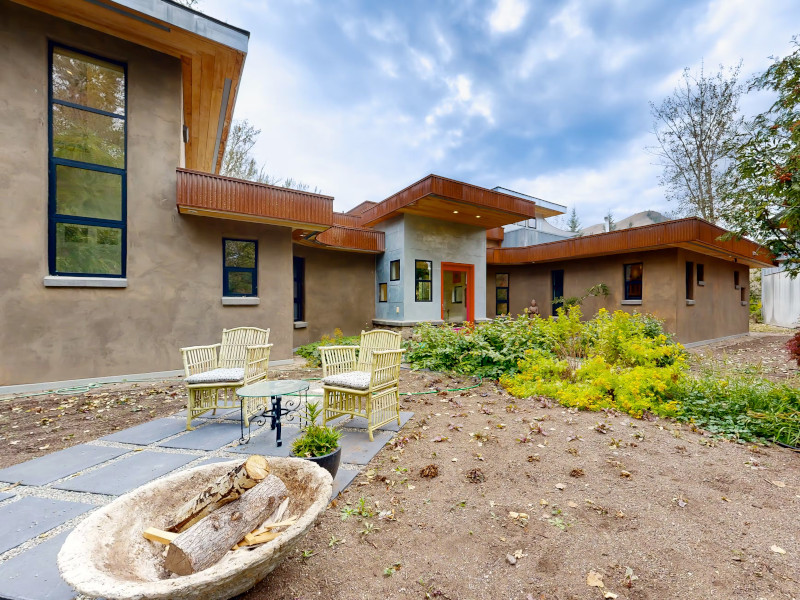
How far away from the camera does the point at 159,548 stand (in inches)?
66.0

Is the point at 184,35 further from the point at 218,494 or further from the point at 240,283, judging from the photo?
the point at 218,494

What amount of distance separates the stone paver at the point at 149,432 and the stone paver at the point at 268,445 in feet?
3.10

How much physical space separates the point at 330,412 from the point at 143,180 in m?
5.83

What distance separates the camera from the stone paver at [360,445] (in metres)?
3.19

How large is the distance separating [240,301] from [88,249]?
2620mm

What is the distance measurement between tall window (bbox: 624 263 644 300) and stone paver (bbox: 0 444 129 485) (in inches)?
528

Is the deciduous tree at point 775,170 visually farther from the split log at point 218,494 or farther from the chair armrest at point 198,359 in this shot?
the chair armrest at point 198,359

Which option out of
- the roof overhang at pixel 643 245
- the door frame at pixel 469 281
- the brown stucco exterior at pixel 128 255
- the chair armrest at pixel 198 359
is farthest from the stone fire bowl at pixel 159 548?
the door frame at pixel 469 281

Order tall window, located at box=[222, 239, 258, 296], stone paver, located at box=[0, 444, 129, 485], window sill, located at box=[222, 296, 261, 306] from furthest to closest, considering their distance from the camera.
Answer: tall window, located at box=[222, 239, 258, 296] < window sill, located at box=[222, 296, 261, 306] < stone paver, located at box=[0, 444, 129, 485]

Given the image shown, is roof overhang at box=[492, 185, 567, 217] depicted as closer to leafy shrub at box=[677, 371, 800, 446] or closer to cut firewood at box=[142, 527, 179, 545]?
leafy shrub at box=[677, 371, 800, 446]

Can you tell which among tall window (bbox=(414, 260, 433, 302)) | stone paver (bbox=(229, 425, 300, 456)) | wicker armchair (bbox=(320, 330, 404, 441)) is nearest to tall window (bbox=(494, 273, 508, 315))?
tall window (bbox=(414, 260, 433, 302))

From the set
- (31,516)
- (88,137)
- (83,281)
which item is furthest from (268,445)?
(88,137)

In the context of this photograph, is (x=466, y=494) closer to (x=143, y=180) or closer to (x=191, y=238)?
(x=191, y=238)

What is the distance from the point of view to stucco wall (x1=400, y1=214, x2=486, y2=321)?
10.7m
